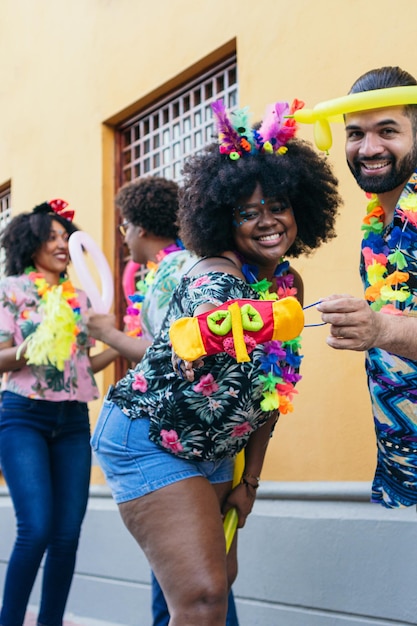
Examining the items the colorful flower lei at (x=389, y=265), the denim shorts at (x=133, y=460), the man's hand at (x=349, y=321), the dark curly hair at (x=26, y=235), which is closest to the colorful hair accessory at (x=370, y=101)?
the colorful flower lei at (x=389, y=265)

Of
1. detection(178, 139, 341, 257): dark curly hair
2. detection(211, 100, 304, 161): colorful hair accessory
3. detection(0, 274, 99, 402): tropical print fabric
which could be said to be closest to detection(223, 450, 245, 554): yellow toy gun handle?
detection(178, 139, 341, 257): dark curly hair

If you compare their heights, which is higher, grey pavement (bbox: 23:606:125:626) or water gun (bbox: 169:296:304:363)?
water gun (bbox: 169:296:304:363)

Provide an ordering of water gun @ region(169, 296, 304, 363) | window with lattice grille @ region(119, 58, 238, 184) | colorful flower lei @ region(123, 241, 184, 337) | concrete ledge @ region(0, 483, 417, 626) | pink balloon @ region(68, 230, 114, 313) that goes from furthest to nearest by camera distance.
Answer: window with lattice grille @ region(119, 58, 238, 184) < pink balloon @ region(68, 230, 114, 313) < colorful flower lei @ region(123, 241, 184, 337) < concrete ledge @ region(0, 483, 417, 626) < water gun @ region(169, 296, 304, 363)

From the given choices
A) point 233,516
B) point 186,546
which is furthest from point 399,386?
point 233,516

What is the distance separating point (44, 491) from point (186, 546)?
171 cm

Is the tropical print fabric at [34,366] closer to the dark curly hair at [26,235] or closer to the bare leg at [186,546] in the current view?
the dark curly hair at [26,235]

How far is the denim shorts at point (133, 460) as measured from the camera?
289 centimetres

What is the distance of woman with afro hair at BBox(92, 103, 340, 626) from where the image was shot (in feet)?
9.11

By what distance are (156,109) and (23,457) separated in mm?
3122

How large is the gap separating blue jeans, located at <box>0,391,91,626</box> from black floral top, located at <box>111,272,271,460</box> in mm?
1494

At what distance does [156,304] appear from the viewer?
388 centimetres

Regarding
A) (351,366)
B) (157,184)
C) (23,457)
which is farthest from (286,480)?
(157,184)

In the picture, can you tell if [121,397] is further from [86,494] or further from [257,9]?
[257,9]

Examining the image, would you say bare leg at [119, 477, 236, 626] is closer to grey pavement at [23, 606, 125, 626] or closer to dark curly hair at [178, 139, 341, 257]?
dark curly hair at [178, 139, 341, 257]
